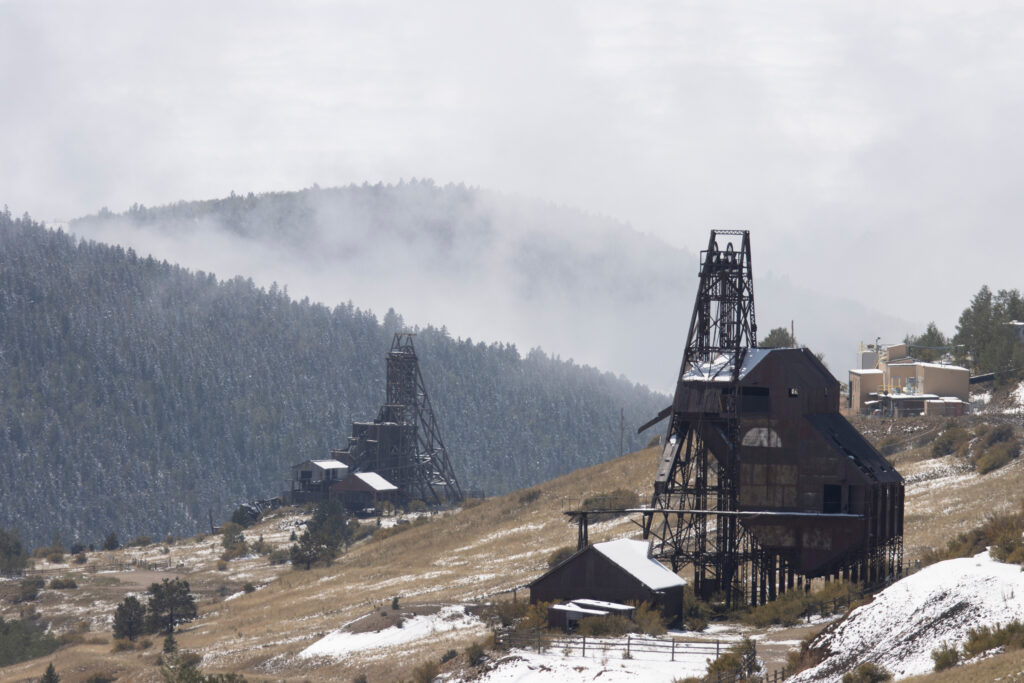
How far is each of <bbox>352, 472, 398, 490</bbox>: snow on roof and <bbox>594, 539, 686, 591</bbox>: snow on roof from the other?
6862 centimetres

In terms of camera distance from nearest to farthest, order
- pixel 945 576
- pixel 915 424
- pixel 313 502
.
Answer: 1. pixel 945 576
2. pixel 915 424
3. pixel 313 502

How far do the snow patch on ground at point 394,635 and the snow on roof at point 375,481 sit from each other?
200ft

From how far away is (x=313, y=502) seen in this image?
376ft

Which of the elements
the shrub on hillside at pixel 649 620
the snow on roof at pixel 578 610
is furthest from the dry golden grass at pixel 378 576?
the shrub on hillside at pixel 649 620

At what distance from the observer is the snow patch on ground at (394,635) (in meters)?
48.4

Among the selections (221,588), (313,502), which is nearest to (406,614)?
(221,588)

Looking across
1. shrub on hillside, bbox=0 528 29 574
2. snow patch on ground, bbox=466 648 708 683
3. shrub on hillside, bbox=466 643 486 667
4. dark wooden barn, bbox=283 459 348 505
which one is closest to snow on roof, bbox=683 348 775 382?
snow patch on ground, bbox=466 648 708 683

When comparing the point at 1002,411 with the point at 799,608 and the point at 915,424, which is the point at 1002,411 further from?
the point at 799,608

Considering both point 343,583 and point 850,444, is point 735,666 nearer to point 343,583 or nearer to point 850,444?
point 850,444

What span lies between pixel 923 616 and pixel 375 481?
3425 inches

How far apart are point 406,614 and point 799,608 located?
16.7 m

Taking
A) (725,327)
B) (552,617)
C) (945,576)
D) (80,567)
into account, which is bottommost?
(80,567)

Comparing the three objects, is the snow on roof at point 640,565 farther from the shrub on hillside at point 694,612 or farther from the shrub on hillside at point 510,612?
the shrub on hillside at point 510,612

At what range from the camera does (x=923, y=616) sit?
28984mm
